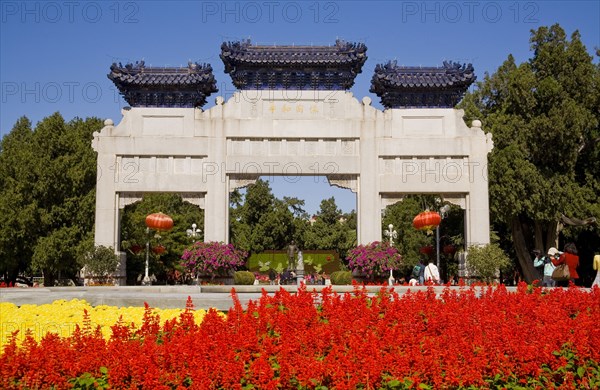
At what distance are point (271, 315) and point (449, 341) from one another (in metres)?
1.81

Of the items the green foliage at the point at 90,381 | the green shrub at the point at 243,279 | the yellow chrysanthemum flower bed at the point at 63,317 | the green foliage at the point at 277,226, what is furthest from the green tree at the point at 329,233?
the green foliage at the point at 90,381

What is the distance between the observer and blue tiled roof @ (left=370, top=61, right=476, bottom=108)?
21.9m

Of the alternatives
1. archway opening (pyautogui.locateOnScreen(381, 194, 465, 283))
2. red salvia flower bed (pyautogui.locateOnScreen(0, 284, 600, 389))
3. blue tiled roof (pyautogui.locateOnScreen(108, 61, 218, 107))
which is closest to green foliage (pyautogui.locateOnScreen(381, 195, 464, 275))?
archway opening (pyautogui.locateOnScreen(381, 194, 465, 283))

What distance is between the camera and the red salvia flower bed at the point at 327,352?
16.2 feet

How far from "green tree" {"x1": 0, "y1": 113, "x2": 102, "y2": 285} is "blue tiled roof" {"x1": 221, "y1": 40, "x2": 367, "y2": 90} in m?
8.85

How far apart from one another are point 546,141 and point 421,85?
19.8ft

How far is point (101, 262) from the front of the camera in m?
20.3

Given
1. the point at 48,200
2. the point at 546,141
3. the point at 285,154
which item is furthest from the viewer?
the point at 48,200

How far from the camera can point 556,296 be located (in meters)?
7.93

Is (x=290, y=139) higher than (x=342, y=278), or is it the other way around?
(x=290, y=139)

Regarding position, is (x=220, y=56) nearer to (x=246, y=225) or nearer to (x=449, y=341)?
(x=449, y=341)

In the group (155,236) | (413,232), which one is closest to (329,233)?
(413,232)


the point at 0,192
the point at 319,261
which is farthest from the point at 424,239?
the point at 0,192

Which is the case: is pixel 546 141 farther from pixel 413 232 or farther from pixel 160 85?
pixel 160 85
